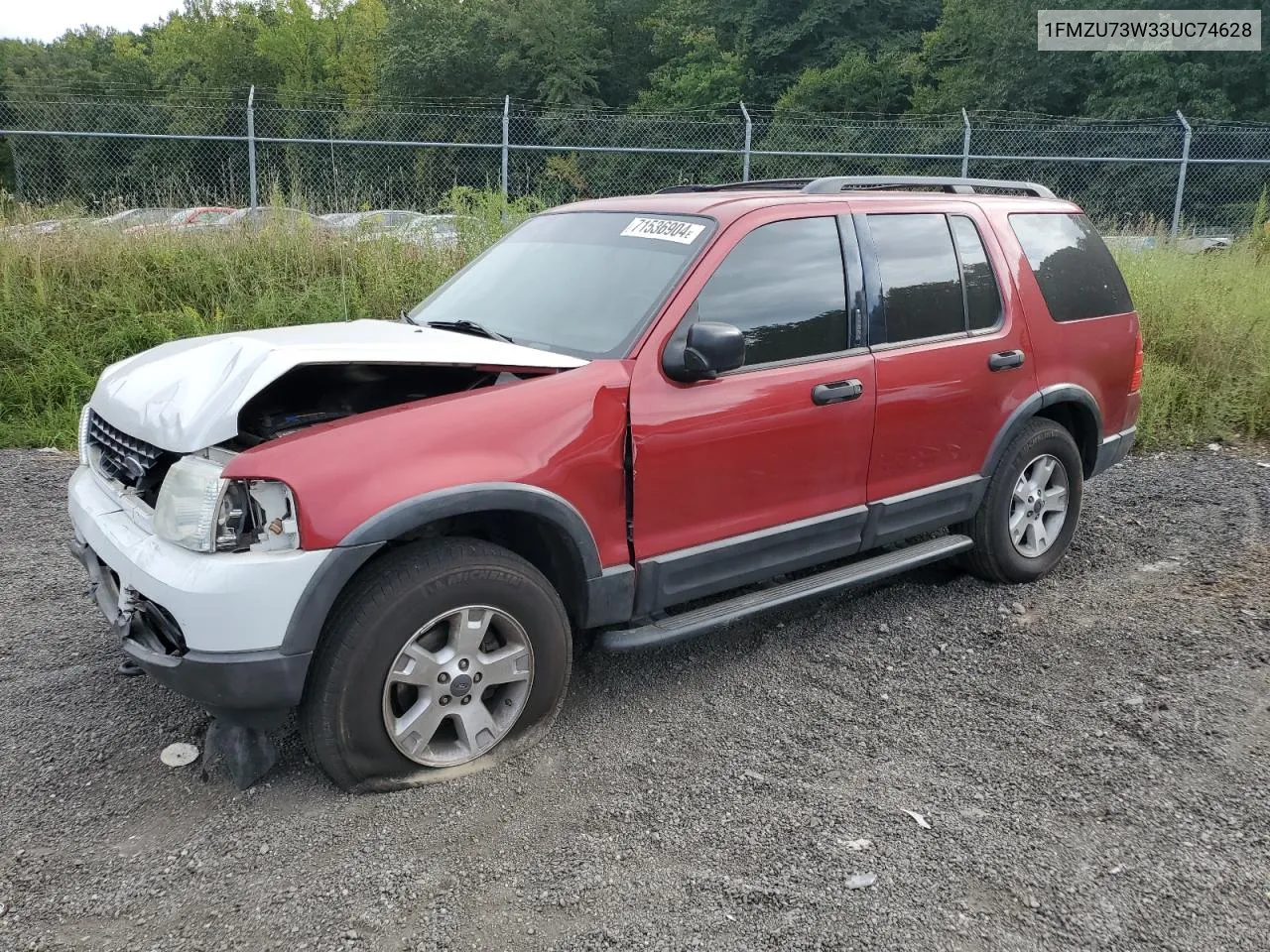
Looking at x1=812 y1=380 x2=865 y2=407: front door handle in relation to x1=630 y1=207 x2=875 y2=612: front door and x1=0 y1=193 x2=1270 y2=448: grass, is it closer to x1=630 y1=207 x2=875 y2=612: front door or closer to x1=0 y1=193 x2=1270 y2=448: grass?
x1=630 y1=207 x2=875 y2=612: front door

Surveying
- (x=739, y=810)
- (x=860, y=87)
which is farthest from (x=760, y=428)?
(x=860, y=87)

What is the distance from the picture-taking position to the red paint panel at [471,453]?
9.32ft

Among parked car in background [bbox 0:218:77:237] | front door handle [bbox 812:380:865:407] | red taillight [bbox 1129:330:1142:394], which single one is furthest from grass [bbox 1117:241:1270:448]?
parked car in background [bbox 0:218:77:237]

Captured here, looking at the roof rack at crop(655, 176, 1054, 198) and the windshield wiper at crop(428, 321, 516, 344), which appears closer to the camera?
the windshield wiper at crop(428, 321, 516, 344)

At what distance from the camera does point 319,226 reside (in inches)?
376

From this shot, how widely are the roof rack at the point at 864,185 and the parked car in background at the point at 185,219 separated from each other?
21.0 ft

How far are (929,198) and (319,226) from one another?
6.80m

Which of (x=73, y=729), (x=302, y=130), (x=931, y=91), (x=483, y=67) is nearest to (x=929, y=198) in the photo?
(x=73, y=729)

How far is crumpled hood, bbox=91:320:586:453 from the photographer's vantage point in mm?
2959

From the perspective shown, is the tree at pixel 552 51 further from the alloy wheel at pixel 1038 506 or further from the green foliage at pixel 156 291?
the alloy wheel at pixel 1038 506

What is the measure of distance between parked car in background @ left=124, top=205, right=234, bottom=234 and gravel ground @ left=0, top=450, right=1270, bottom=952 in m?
5.92

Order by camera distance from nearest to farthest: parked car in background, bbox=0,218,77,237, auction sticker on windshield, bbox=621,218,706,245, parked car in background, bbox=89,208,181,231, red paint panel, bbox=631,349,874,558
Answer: red paint panel, bbox=631,349,874,558 < auction sticker on windshield, bbox=621,218,706,245 < parked car in background, bbox=0,218,77,237 < parked car in background, bbox=89,208,181,231

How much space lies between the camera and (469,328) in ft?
12.9

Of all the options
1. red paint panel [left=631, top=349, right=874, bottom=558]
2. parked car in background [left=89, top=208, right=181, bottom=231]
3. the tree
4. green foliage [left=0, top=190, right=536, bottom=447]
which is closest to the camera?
red paint panel [left=631, top=349, right=874, bottom=558]
